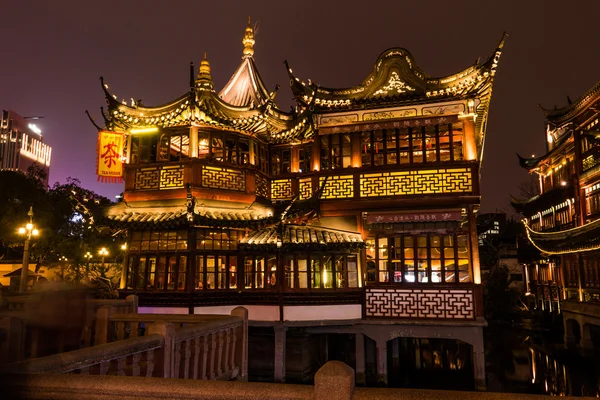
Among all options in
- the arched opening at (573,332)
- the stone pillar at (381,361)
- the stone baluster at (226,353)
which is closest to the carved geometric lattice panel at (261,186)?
the stone pillar at (381,361)

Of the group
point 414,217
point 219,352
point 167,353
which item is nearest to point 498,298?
point 414,217

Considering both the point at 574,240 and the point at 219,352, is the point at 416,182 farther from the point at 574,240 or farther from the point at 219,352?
the point at 574,240

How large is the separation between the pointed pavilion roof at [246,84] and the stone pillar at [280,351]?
923cm

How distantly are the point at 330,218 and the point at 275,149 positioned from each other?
3.62 metres

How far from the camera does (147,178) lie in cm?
1534

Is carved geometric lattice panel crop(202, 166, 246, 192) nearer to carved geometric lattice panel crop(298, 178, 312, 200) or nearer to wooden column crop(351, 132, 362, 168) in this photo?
carved geometric lattice panel crop(298, 178, 312, 200)

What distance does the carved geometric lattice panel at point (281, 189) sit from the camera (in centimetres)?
1662

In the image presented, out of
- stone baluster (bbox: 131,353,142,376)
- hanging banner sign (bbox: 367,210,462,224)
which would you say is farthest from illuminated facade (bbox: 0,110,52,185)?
stone baluster (bbox: 131,353,142,376)

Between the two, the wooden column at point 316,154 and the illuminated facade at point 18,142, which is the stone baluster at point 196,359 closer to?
the wooden column at point 316,154

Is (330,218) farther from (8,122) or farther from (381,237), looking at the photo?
(8,122)

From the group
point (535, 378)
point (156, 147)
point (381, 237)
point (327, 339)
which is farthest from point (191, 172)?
point (535, 378)

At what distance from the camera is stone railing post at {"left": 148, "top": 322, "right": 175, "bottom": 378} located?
21.4 ft

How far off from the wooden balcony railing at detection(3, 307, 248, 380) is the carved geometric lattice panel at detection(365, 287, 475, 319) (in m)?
6.36

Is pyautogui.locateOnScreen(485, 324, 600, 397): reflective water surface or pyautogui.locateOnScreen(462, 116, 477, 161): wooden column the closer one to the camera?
pyautogui.locateOnScreen(462, 116, 477, 161): wooden column
